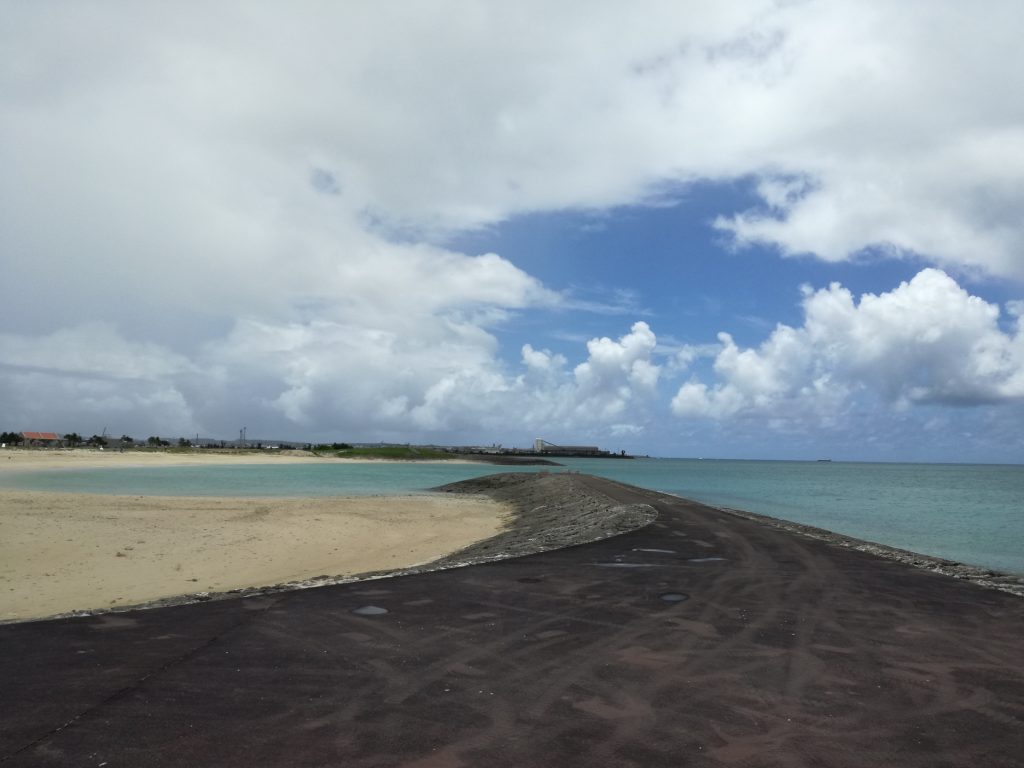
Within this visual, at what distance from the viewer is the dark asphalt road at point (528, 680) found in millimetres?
6668

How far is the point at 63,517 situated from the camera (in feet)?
96.6

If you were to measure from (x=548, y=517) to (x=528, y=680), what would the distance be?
28808 mm

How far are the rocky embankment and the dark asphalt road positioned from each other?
22.5 ft

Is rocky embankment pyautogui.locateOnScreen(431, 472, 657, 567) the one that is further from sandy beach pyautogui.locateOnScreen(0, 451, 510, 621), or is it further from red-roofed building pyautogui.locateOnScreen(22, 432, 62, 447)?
red-roofed building pyautogui.locateOnScreen(22, 432, 62, 447)

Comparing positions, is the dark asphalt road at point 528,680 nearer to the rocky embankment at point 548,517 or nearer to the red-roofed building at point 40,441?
the rocky embankment at point 548,517

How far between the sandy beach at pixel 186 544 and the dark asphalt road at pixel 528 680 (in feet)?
16.4

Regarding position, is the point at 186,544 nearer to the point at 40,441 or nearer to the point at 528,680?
the point at 528,680

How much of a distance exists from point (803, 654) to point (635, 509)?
23373 mm

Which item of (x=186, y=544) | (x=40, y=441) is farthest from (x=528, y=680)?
(x=40, y=441)

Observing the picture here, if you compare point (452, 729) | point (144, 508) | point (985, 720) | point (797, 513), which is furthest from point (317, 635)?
point (797, 513)

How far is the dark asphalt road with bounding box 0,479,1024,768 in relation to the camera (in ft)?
21.9

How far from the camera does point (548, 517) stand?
3719 cm

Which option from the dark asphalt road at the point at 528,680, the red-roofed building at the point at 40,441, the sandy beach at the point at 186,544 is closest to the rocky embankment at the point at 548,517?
the sandy beach at the point at 186,544

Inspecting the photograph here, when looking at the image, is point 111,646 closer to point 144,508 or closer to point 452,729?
point 452,729
